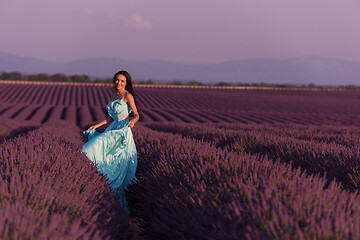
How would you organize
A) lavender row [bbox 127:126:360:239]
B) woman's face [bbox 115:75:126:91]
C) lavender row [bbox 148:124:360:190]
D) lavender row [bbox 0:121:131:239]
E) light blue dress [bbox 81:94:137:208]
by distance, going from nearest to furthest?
1. lavender row [bbox 0:121:131:239]
2. lavender row [bbox 127:126:360:239]
3. lavender row [bbox 148:124:360:190]
4. light blue dress [bbox 81:94:137:208]
5. woman's face [bbox 115:75:126:91]

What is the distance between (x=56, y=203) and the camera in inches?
96.7

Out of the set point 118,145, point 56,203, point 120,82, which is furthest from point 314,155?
point 56,203

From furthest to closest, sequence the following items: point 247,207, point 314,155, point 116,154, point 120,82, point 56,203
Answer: point 120,82 < point 116,154 < point 314,155 < point 56,203 < point 247,207

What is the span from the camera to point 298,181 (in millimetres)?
2717

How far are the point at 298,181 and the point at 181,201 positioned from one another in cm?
93

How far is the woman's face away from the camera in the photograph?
5.46 metres

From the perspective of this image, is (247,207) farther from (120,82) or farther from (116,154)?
(120,82)

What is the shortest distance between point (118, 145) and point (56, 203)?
2655 millimetres

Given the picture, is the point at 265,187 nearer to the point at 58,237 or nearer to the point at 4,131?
the point at 58,237

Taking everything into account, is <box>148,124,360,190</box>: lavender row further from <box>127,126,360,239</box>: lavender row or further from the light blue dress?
the light blue dress

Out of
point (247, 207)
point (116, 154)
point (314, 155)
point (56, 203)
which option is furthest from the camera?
point (116, 154)

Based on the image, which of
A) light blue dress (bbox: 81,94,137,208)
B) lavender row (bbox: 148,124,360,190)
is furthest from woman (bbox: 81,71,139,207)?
lavender row (bbox: 148,124,360,190)

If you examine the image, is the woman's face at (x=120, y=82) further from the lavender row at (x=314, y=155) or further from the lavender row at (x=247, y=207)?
the lavender row at (x=247, y=207)

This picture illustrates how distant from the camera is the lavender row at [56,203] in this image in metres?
1.84
